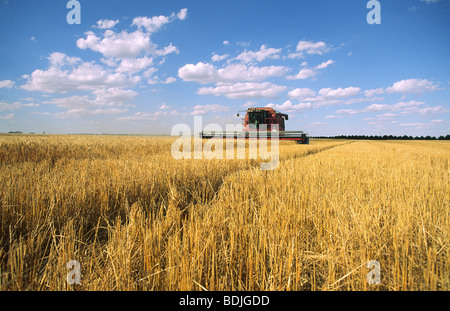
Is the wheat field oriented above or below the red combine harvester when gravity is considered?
below

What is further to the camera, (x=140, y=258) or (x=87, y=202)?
(x=87, y=202)

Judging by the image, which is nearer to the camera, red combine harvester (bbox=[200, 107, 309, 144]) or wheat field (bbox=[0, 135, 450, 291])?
wheat field (bbox=[0, 135, 450, 291])

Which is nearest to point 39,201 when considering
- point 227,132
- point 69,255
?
point 69,255

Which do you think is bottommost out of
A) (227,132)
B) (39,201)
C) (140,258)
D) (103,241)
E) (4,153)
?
(103,241)

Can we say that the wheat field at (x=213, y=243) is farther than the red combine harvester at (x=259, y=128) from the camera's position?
No

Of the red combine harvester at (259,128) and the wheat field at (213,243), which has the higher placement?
the red combine harvester at (259,128)

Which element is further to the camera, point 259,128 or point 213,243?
point 259,128

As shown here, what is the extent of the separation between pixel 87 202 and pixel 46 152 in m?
5.73

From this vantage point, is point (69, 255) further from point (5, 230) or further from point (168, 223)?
point (5, 230)

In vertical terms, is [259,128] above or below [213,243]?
above

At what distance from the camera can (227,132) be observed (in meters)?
17.3
